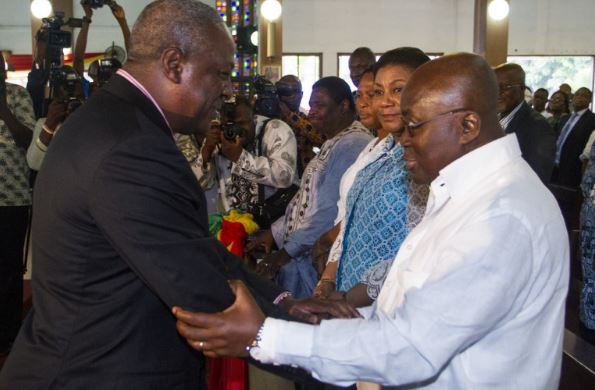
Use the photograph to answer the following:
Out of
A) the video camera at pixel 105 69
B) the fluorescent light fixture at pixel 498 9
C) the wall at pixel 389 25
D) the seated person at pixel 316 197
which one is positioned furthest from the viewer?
the wall at pixel 389 25

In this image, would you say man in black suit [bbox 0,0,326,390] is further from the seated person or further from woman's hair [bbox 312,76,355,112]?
woman's hair [bbox 312,76,355,112]

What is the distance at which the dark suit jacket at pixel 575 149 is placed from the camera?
9.22 meters

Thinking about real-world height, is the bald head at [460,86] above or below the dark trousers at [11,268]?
above

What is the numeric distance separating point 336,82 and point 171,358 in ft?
8.71

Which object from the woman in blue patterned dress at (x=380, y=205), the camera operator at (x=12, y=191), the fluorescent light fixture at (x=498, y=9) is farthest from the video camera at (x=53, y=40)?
the fluorescent light fixture at (x=498, y=9)

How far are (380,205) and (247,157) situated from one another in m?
1.77

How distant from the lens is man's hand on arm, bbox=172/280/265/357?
61.7 inches

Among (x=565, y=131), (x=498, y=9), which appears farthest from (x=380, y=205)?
(x=498, y=9)

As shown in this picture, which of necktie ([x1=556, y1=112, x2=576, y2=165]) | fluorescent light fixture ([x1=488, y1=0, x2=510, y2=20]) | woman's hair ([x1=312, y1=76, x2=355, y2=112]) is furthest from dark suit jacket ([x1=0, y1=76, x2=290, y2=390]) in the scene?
fluorescent light fixture ([x1=488, y1=0, x2=510, y2=20])

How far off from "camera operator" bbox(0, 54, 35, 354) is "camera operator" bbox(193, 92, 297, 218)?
1075 mm

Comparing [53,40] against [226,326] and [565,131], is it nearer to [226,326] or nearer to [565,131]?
[226,326]

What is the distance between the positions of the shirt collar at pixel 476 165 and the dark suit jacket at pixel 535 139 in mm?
3055

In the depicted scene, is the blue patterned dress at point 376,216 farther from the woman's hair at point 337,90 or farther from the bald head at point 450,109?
the woman's hair at point 337,90

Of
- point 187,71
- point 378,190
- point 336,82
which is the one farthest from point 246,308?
point 336,82
